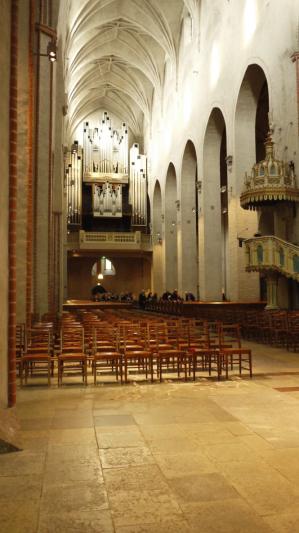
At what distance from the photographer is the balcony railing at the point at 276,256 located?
49.2 ft

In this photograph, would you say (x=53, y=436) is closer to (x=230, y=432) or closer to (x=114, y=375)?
(x=230, y=432)

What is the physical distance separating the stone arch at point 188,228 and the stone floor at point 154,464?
2261 centimetres

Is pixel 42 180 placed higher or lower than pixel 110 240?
lower

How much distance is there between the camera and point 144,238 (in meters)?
36.8

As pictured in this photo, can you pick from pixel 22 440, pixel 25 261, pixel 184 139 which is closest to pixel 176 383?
pixel 22 440

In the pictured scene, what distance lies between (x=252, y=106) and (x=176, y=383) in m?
16.0

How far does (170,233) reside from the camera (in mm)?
33656

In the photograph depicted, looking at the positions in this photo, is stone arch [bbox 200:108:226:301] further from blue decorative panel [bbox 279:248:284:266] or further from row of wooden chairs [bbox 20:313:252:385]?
row of wooden chairs [bbox 20:313:252:385]

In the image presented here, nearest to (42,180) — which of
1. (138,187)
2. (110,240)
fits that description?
(110,240)

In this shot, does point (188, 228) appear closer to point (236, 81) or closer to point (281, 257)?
point (236, 81)

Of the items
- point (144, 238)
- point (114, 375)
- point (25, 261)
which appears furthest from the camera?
point (144, 238)

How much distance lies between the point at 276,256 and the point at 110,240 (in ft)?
69.7

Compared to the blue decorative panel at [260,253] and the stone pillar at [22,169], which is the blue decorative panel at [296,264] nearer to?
the blue decorative panel at [260,253]

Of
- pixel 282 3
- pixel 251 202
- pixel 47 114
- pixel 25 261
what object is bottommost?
pixel 25 261
